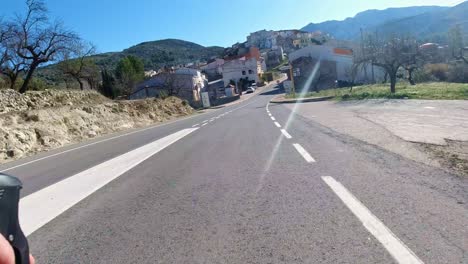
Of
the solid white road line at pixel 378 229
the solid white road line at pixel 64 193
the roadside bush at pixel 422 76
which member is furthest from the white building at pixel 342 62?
the solid white road line at pixel 378 229

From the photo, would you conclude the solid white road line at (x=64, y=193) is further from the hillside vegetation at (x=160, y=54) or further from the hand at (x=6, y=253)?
the hillside vegetation at (x=160, y=54)

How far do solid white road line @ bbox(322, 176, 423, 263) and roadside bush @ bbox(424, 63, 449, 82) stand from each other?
6421cm

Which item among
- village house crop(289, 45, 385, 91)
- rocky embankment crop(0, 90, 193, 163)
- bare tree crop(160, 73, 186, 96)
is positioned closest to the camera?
rocky embankment crop(0, 90, 193, 163)

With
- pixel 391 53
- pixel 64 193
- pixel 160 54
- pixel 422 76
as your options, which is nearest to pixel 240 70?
pixel 422 76

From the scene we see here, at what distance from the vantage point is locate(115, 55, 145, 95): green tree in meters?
62.2

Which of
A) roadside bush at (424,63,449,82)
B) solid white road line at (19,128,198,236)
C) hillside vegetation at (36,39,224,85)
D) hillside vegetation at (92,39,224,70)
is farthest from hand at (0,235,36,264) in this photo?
hillside vegetation at (92,39,224,70)

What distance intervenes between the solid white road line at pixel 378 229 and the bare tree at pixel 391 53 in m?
30.5

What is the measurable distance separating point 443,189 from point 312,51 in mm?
84819

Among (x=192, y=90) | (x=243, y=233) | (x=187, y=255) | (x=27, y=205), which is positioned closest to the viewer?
(x=187, y=255)

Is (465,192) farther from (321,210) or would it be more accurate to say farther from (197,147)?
(197,147)

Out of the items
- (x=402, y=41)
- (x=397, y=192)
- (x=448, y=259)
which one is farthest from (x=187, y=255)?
(x=402, y=41)

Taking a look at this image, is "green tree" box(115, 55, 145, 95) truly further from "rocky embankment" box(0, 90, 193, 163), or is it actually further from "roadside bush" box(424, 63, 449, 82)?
"roadside bush" box(424, 63, 449, 82)

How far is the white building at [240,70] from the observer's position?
10719 centimetres

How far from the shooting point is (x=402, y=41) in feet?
127
